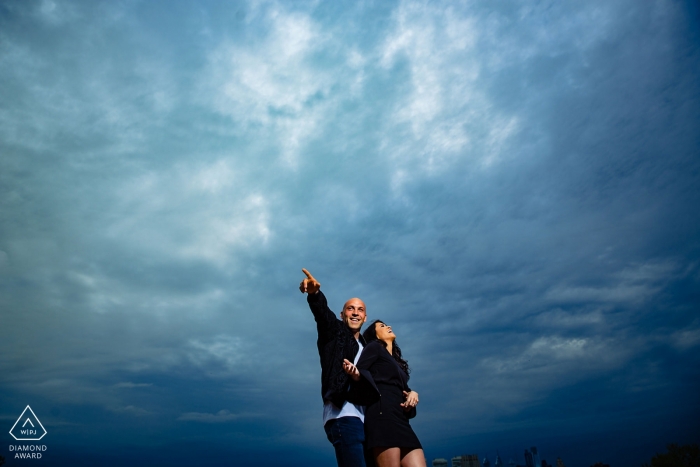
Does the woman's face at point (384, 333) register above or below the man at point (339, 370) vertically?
above

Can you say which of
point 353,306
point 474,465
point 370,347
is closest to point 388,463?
Answer: point 370,347

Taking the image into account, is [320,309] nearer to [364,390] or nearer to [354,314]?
[354,314]

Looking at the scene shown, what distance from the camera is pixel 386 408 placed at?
5293 millimetres

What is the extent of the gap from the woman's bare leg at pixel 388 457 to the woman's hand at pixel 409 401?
63cm

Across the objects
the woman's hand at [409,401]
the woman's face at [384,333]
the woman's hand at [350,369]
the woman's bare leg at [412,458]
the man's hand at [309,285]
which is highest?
the man's hand at [309,285]

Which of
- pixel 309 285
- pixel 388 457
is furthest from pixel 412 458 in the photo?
pixel 309 285

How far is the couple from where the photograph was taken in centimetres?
485

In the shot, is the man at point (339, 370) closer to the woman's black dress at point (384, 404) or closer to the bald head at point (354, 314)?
the bald head at point (354, 314)

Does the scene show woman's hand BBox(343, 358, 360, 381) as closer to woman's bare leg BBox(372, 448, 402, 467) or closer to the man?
the man

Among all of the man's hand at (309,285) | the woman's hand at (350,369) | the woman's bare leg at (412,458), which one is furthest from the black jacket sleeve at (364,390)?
the man's hand at (309,285)

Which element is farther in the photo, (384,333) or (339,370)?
(384,333)

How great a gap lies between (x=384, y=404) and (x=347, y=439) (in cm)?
79

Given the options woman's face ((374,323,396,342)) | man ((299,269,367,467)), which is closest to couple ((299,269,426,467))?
man ((299,269,367,467))

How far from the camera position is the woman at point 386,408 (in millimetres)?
4992
